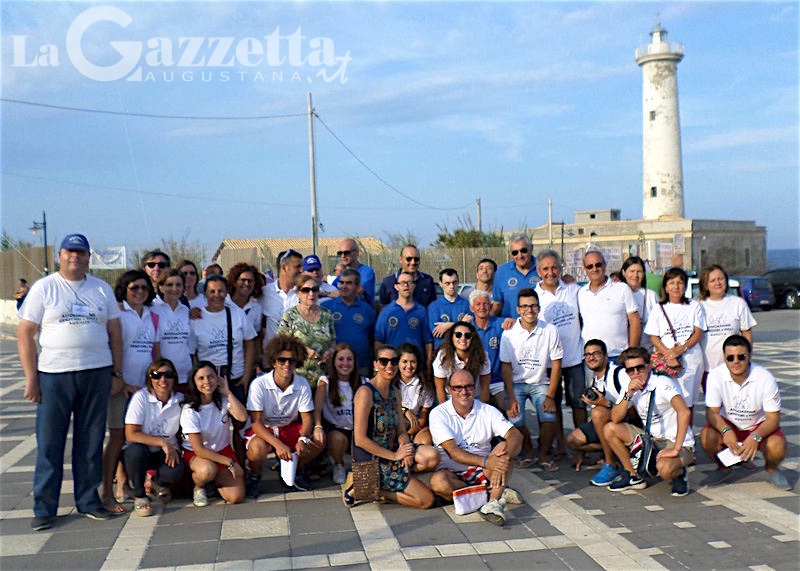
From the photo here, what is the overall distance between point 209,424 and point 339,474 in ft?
3.98

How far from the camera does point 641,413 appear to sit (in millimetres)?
6219

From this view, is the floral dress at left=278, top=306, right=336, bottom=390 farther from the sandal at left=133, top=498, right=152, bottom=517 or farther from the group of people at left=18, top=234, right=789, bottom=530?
the sandal at left=133, top=498, right=152, bottom=517

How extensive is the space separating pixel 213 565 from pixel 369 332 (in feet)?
9.17

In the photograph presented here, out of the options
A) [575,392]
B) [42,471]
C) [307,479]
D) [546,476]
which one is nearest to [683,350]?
[575,392]

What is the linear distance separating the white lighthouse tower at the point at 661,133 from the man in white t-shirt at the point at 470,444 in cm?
4383

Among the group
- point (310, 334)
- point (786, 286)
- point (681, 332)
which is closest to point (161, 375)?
point (310, 334)

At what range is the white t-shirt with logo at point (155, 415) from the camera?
5.84 m

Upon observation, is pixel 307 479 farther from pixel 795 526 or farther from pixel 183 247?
pixel 183 247

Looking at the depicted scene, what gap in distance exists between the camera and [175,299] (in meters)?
6.39

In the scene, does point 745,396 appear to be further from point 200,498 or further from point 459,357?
point 200,498

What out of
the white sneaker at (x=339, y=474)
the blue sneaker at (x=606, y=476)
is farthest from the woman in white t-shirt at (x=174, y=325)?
the blue sneaker at (x=606, y=476)

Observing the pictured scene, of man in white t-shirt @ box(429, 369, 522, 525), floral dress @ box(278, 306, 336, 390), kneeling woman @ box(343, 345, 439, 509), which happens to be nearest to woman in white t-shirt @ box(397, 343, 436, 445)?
kneeling woman @ box(343, 345, 439, 509)

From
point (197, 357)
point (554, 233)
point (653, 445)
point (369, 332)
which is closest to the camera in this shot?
point (653, 445)

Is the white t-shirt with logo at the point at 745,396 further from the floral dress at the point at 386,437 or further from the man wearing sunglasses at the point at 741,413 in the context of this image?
the floral dress at the point at 386,437
